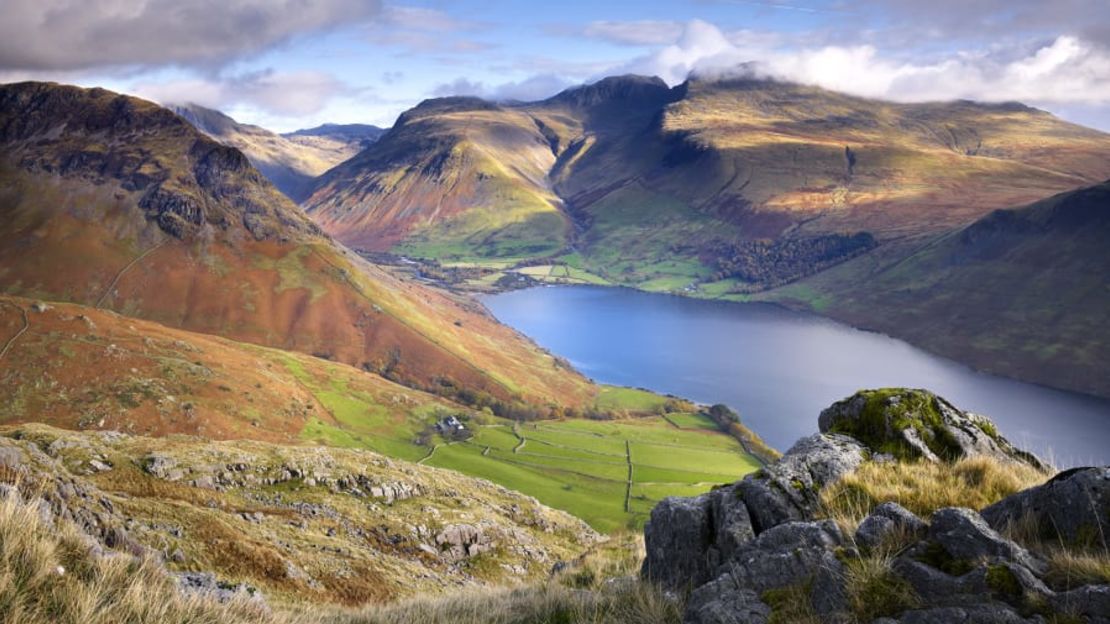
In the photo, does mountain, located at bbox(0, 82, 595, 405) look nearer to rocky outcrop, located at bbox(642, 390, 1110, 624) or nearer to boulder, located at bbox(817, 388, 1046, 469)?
boulder, located at bbox(817, 388, 1046, 469)

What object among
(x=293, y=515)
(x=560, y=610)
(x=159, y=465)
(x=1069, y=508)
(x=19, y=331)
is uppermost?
(x=1069, y=508)

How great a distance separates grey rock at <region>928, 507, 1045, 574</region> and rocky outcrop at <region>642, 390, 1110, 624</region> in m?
0.01

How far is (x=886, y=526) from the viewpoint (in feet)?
28.1

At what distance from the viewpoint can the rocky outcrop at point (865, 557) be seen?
277 inches

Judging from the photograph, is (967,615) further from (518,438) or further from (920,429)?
(518,438)

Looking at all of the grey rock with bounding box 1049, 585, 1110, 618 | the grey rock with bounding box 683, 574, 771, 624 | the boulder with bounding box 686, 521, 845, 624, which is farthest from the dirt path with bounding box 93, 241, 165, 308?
the grey rock with bounding box 1049, 585, 1110, 618

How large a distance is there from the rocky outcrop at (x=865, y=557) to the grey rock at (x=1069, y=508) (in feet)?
0.05

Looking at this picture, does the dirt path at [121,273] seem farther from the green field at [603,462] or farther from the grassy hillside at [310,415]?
the green field at [603,462]

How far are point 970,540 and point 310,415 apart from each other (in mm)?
119631

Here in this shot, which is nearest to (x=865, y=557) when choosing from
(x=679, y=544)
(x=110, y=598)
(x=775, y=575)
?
(x=775, y=575)

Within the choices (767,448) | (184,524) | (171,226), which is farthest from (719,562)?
(171,226)

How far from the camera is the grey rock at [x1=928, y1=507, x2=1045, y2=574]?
24.4ft

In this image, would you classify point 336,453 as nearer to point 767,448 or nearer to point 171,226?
point 767,448

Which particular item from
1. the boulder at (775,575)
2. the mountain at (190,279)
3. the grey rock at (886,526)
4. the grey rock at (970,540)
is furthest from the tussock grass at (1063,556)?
the mountain at (190,279)
